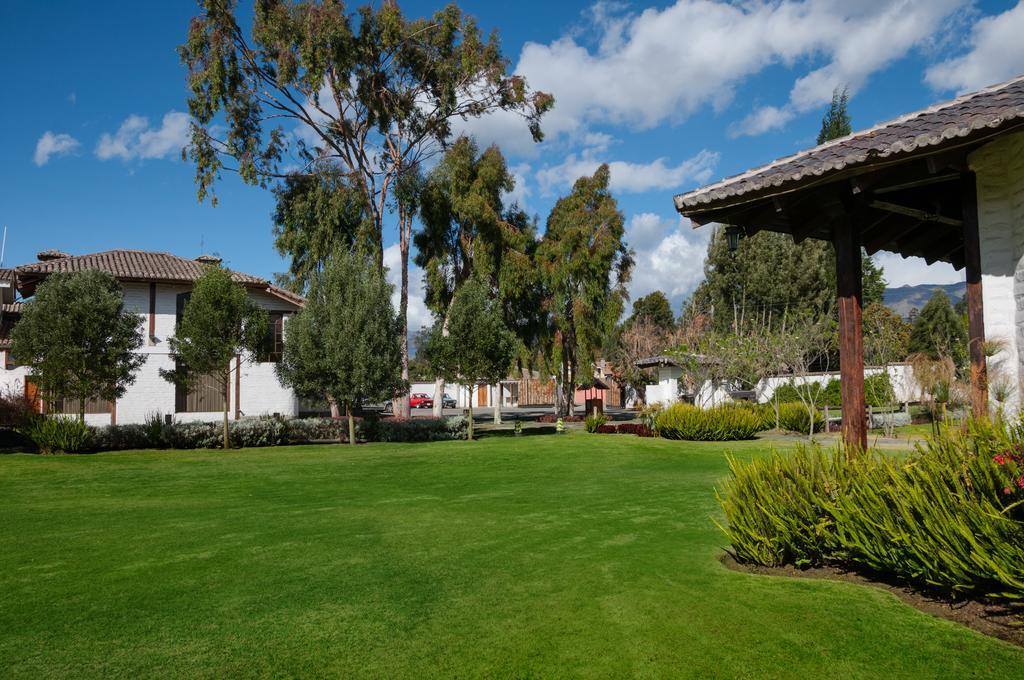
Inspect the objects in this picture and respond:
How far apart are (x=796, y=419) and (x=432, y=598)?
74.0ft

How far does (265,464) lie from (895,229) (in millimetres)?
14909

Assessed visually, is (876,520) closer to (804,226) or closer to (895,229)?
(804,226)

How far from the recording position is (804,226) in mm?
7512

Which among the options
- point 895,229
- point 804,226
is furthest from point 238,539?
point 895,229

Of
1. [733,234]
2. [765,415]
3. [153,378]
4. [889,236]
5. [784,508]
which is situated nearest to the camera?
[784,508]

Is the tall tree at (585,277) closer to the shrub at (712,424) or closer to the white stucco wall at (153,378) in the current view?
the shrub at (712,424)

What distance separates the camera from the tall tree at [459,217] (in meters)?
33.7

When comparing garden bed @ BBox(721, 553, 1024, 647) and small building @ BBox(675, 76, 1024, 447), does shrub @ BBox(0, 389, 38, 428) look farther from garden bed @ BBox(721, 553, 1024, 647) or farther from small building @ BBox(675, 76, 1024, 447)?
garden bed @ BBox(721, 553, 1024, 647)

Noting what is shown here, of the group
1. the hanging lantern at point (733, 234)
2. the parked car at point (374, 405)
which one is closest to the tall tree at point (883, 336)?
the parked car at point (374, 405)

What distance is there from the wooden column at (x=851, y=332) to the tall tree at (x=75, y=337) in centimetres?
2025

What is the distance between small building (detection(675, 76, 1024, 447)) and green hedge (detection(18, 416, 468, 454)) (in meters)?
19.6

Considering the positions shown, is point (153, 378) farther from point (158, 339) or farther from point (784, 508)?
point (784, 508)

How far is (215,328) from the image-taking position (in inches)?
874

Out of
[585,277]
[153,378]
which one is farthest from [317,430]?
[585,277]
